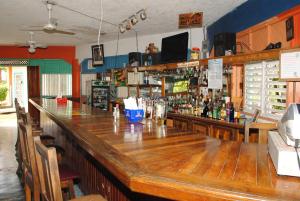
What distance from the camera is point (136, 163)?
1.37 meters

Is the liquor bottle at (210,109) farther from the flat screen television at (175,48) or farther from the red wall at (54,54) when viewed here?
the red wall at (54,54)

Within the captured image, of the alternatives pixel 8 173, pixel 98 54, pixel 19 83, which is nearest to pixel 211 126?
pixel 8 173

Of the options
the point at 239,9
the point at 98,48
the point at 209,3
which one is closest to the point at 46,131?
the point at 98,48

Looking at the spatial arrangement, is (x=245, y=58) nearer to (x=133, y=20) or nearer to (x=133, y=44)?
(x=133, y=20)

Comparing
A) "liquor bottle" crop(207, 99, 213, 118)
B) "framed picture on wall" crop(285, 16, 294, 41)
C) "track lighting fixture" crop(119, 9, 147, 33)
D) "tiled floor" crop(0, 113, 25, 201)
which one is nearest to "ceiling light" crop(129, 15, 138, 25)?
"track lighting fixture" crop(119, 9, 147, 33)

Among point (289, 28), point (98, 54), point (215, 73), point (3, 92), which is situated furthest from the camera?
point (3, 92)

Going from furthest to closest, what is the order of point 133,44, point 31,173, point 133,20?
point 133,44, point 133,20, point 31,173

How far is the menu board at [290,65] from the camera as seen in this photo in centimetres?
288

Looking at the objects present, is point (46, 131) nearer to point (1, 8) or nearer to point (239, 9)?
point (1, 8)

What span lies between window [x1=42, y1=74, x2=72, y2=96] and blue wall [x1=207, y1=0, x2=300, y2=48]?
6.44m

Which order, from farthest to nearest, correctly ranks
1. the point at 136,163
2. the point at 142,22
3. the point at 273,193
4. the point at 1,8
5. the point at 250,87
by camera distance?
the point at 142,22 → the point at 1,8 → the point at 250,87 → the point at 136,163 → the point at 273,193

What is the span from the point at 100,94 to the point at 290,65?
20.1 feet

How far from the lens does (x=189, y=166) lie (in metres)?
1.35

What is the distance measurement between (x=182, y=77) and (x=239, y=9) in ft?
5.43
